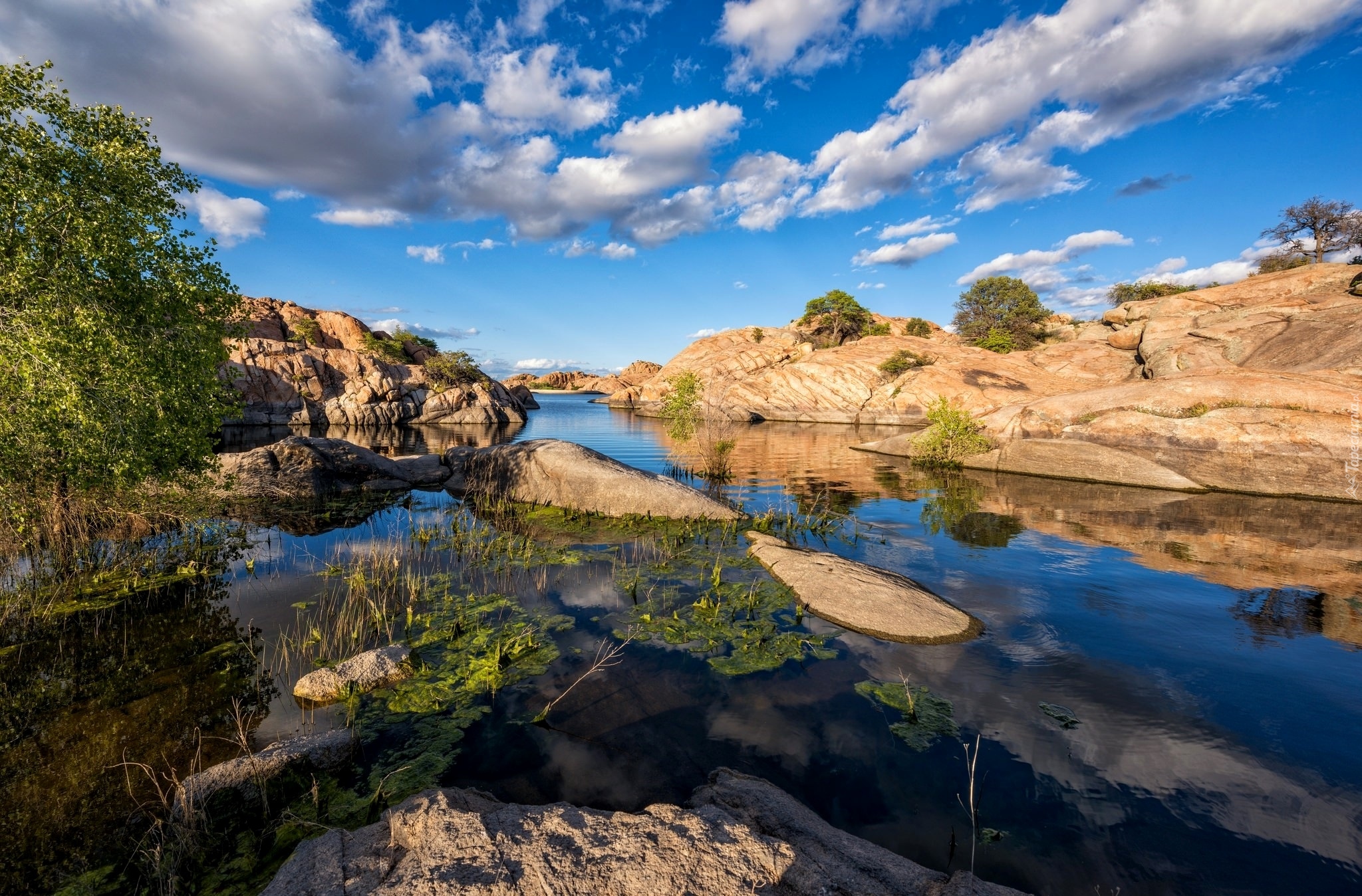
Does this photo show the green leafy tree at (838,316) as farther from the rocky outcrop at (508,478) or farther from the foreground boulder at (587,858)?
the foreground boulder at (587,858)

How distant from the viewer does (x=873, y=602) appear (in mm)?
9406

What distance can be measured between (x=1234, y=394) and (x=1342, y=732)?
23748mm

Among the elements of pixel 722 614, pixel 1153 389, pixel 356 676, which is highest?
pixel 1153 389

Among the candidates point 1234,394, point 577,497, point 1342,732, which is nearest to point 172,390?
point 577,497

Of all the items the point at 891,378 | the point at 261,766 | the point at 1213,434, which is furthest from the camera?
the point at 891,378

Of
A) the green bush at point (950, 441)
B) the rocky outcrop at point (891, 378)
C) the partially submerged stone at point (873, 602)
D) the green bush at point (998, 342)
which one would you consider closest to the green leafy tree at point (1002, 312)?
the green bush at point (998, 342)

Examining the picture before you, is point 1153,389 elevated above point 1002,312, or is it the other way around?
point 1002,312

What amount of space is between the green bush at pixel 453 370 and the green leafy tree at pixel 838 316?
185ft

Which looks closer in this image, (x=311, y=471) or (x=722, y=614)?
(x=722, y=614)

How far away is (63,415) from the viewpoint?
8.07m

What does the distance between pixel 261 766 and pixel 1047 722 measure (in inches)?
340

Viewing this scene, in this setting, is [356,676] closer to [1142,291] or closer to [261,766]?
[261,766]

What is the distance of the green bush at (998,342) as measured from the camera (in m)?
66.1

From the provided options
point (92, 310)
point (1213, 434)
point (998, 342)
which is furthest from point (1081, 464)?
point (998, 342)
